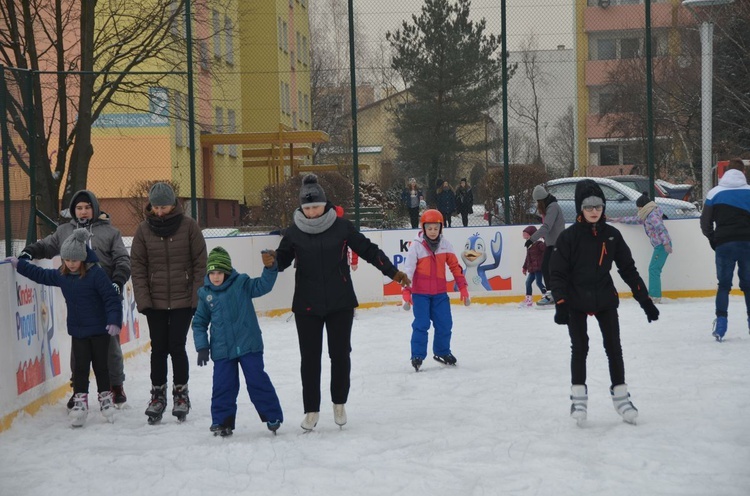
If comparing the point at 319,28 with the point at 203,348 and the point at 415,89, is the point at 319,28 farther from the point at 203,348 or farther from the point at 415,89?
the point at 203,348

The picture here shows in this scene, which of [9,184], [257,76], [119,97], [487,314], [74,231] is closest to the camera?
[74,231]

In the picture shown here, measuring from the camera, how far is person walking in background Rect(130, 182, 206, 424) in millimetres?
7496

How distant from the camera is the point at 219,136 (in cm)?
1608

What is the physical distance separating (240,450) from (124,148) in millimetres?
13078

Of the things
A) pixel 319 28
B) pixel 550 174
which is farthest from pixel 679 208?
pixel 319 28

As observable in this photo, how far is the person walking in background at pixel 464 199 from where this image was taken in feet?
51.1

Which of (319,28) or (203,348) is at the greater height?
(319,28)

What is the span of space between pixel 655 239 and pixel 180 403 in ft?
28.5

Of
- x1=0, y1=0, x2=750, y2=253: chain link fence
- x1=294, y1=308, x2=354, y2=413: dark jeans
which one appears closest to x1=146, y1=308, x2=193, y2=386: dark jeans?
x1=294, y1=308, x2=354, y2=413: dark jeans

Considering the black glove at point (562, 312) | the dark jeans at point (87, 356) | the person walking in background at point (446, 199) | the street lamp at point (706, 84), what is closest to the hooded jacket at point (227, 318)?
the dark jeans at point (87, 356)

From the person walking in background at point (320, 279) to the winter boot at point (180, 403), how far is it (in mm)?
1010

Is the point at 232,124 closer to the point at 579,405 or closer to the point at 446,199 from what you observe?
the point at 446,199

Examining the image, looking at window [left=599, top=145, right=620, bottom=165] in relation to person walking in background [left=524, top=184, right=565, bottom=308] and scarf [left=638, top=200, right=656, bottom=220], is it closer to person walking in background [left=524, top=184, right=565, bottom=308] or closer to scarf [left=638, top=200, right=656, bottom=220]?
scarf [left=638, top=200, right=656, bottom=220]

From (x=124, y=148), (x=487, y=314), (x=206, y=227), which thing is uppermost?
(x=124, y=148)
